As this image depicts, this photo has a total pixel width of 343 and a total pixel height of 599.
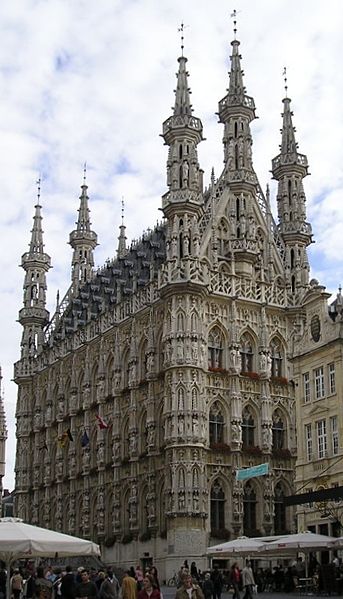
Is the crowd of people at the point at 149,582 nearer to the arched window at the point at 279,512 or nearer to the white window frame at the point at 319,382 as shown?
the arched window at the point at 279,512

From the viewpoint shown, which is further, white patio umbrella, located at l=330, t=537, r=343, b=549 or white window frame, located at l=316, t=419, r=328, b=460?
white window frame, located at l=316, t=419, r=328, b=460

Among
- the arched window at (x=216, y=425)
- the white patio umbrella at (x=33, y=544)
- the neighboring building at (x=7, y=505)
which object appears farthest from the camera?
the neighboring building at (x=7, y=505)

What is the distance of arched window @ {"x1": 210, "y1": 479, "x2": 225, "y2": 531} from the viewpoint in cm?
5219

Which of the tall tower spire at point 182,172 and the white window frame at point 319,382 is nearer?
the white window frame at point 319,382

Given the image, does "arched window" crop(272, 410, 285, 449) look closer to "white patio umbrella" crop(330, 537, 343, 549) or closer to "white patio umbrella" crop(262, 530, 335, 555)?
"white patio umbrella" crop(262, 530, 335, 555)

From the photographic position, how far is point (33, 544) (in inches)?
797

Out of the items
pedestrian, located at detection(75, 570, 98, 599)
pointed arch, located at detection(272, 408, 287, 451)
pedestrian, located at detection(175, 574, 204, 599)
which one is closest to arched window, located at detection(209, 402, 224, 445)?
pointed arch, located at detection(272, 408, 287, 451)

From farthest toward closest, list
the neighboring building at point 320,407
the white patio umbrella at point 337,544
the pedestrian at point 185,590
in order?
1. the neighboring building at point 320,407
2. the white patio umbrella at point 337,544
3. the pedestrian at point 185,590

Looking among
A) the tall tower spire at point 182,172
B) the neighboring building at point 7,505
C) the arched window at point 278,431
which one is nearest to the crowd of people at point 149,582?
the arched window at point 278,431

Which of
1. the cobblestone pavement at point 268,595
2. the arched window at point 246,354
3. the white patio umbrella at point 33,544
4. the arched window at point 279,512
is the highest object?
the arched window at point 246,354

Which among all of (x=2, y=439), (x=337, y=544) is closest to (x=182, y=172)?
(x=337, y=544)

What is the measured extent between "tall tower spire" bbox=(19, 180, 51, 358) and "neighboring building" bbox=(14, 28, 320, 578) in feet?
35.0

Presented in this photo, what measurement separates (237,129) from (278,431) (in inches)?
756

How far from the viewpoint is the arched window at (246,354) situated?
56.2m
